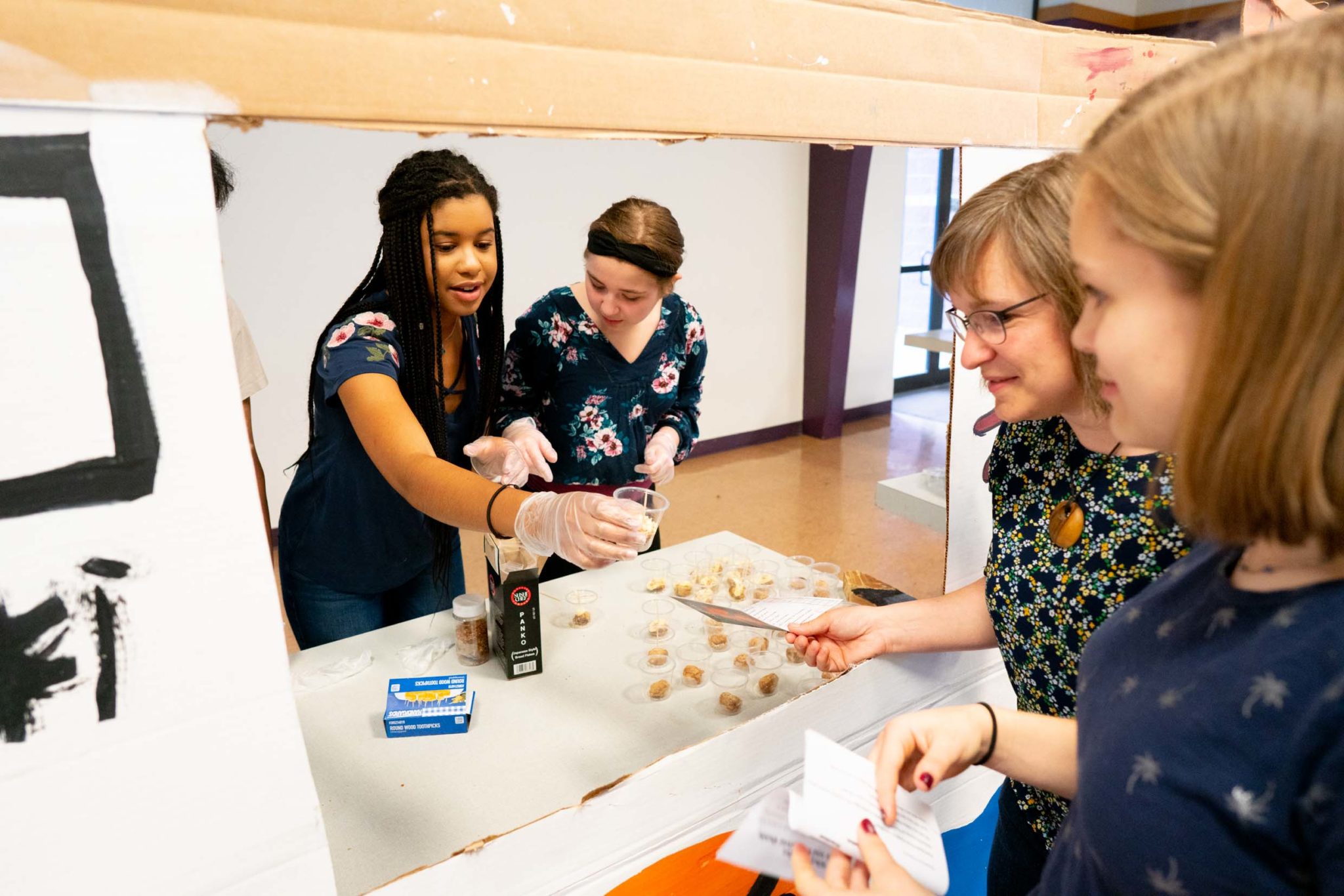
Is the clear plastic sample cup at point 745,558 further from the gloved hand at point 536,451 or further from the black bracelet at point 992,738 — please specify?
the black bracelet at point 992,738

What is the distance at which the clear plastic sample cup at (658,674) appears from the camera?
1278mm

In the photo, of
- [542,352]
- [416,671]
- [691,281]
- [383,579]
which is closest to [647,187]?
[691,281]

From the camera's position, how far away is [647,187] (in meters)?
2.86

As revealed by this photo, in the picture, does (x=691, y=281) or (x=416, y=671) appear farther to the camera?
(x=691, y=281)

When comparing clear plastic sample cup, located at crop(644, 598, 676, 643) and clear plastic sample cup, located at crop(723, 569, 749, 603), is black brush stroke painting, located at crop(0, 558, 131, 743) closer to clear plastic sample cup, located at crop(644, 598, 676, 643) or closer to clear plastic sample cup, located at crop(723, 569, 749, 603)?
clear plastic sample cup, located at crop(644, 598, 676, 643)

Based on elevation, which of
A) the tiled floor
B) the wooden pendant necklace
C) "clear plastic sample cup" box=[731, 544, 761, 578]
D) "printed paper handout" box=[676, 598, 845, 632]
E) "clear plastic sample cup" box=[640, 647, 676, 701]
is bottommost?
the tiled floor

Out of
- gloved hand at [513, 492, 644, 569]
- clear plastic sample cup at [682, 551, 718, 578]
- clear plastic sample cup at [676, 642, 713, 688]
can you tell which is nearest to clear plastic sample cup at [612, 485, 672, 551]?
gloved hand at [513, 492, 644, 569]

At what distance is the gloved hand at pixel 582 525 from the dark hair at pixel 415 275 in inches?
17.7

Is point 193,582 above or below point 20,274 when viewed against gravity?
below

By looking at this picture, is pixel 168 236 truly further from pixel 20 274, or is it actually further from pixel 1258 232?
pixel 1258 232

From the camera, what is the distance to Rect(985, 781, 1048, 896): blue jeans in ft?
3.20

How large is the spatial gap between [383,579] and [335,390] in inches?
18.1

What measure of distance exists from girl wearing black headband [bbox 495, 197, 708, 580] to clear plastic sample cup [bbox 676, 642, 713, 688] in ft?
1.13

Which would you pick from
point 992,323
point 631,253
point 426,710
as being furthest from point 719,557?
point 992,323
